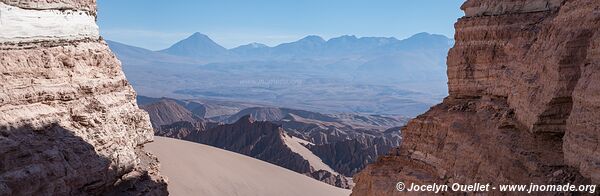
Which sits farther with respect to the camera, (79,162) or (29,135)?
(79,162)

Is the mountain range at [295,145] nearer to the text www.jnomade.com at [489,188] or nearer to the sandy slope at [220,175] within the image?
the sandy slope at [220,175]

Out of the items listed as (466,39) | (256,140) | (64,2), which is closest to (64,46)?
(64,2)

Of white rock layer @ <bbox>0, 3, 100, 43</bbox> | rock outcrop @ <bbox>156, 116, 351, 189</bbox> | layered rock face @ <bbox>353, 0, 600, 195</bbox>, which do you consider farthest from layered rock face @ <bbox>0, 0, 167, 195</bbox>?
rock outcrop @ <bbox>156, 116, 351, 189</bbox>

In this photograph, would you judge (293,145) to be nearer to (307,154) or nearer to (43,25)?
(307,154)

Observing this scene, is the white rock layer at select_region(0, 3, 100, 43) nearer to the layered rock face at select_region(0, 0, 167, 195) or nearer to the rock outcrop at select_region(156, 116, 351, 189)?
the layered rock face at select_region(0, 0, 167, 195)

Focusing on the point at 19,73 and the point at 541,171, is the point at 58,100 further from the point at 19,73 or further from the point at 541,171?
the point at 541,171

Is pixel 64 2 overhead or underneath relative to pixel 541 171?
overhead
